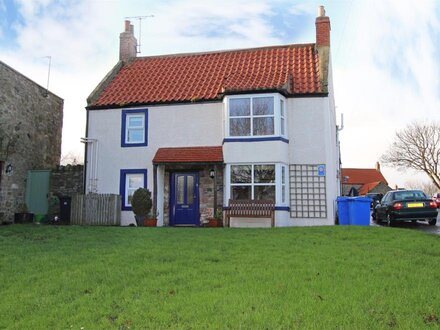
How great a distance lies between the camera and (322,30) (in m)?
19.3

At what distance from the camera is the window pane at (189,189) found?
58.8ft

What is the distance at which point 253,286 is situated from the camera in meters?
6.10

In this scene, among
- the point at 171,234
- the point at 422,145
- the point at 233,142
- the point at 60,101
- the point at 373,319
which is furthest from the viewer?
the point at 422,145

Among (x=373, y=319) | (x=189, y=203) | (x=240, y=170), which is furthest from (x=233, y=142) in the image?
(x=373, y=319)

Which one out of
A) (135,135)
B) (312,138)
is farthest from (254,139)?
(135,135)

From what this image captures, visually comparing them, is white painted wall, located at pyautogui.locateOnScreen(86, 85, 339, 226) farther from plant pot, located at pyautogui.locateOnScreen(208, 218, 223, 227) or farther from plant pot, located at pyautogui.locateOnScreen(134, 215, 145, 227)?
plant pot, located at pyautogui.locateOnScreen(208, 218, 223, 227)

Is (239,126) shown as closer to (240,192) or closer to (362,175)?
(240,192)

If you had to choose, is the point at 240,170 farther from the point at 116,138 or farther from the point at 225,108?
the point at 116,138

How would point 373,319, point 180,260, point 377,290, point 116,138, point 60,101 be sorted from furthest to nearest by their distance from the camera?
point 60,101 → point 116,138 → point 180,260 → point 377,290 → point 373,319

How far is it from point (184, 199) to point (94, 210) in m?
3.68

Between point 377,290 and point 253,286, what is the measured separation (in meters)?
1.69

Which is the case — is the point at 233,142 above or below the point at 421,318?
above

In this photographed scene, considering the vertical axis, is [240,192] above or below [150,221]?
above

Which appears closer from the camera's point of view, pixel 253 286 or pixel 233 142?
pixel 253 286
